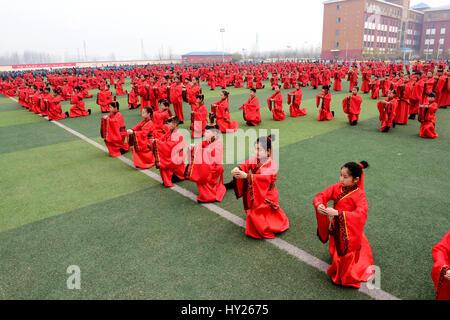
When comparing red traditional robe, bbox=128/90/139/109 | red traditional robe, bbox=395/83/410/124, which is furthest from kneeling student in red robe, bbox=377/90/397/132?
red traditional robe, bbox=128/90/139/109

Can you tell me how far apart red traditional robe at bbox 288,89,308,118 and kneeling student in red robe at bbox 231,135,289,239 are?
8.40m

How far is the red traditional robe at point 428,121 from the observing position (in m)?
8.02

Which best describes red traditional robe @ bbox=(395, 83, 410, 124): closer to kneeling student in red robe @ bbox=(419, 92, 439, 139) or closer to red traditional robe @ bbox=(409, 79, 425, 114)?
red traditional robe @ bbox=(409, 79, 425, 114)

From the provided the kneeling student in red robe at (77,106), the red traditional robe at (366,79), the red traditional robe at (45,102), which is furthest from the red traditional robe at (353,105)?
the red traditional robe at (45,102)

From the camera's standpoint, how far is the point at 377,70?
28734 millimetres

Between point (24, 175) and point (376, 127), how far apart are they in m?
10.1

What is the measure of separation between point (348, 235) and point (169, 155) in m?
3.70

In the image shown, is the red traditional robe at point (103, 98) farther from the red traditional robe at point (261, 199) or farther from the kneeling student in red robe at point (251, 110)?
the red traditional robe at point (261, 199)

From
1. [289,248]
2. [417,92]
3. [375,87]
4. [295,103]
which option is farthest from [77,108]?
[375,87]

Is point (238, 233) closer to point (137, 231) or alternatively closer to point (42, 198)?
point (137, 231)

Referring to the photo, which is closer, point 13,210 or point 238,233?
point 238,233

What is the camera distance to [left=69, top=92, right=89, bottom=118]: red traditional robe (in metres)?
13.2

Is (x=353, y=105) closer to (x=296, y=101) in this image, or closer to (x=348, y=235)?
(x=296, y=101)
